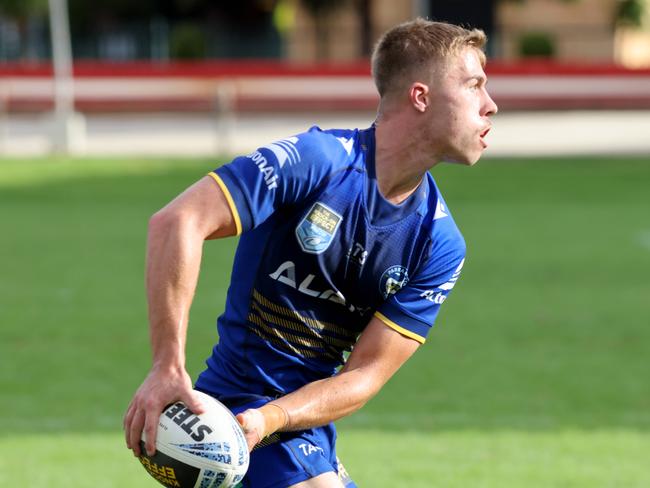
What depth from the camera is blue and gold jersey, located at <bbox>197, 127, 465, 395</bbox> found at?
15.8 feet

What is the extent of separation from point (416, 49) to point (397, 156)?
412mm

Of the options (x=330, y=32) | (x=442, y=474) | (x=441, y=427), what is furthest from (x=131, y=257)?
(x=330, y=32)

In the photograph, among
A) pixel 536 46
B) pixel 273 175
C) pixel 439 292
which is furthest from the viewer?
pixel 536 46

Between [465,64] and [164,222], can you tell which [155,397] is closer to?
[164,222]

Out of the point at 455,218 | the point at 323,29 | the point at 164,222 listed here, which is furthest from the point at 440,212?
the point at 323,29

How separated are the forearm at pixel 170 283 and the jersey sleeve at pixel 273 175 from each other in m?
0.25

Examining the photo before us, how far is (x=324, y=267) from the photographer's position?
4.93m

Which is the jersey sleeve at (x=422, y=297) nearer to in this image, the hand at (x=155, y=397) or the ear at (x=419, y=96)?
the ear at (x=419, y=96)

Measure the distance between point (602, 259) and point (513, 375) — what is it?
6716mm

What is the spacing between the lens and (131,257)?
58.0ft

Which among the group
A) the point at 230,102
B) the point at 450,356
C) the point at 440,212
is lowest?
the point at 230,102

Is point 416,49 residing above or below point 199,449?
above

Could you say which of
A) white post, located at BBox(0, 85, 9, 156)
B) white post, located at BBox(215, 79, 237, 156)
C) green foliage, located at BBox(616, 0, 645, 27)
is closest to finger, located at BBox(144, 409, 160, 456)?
white post, located at BBox(215, 79, 237, 156)

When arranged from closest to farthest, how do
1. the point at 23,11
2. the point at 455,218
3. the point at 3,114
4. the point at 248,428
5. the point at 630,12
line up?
the point at 248,428
the point at 455,218
the point at 3,114
the point at 630,12
the point at 23,11
